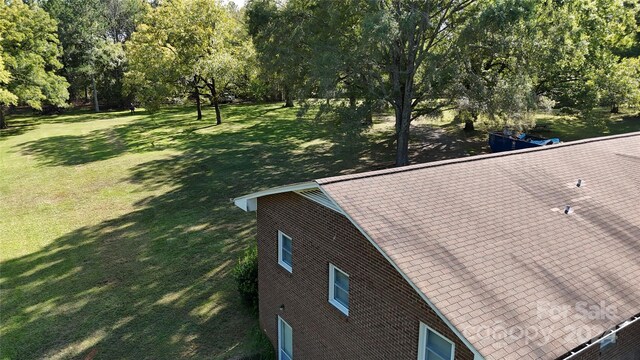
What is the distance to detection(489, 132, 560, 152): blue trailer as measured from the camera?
92.4ft

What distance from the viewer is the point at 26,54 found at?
45250 mm

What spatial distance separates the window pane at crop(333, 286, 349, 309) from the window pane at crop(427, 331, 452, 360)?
235 cm

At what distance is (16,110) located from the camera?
2454 inches

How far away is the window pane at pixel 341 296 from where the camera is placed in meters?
9.73

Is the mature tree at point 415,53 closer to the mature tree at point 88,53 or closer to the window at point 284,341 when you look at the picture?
the window at point 284,341

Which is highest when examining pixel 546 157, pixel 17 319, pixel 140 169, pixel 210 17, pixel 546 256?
pixel 210 17

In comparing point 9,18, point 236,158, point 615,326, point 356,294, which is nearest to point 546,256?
point 615,326

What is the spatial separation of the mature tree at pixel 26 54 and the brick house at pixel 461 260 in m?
42.0

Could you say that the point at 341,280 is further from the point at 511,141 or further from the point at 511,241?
the point at 511,141

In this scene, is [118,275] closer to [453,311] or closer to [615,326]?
[453,311]

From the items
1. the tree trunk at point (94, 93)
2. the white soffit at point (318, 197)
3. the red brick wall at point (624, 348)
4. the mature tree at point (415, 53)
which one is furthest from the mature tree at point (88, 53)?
the red brick wall at point (624, 348)

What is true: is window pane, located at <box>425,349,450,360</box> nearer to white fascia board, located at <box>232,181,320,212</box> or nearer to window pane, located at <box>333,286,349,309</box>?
window pane, located at <box>333,286,349,309</box>

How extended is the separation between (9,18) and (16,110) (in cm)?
2225

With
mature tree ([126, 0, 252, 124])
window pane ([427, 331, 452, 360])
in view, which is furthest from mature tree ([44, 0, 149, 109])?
window pane ([427, 331, 452, 360])
